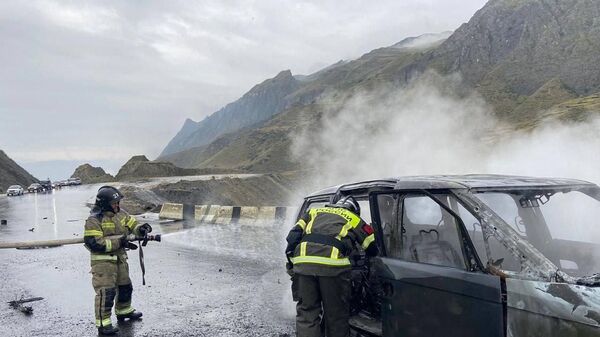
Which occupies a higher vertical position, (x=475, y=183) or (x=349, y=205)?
(x=475, y=183)

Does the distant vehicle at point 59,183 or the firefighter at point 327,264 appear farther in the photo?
the distant vehicle at point 59,183

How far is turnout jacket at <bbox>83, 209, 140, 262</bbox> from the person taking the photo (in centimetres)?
619

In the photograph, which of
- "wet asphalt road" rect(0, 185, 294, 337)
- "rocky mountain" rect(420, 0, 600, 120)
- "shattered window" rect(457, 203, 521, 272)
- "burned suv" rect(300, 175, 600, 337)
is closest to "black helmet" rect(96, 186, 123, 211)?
"wet asphalt road" rect(0, 185, 294, 337)

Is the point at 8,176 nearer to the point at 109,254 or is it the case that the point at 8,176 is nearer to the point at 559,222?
the point at 109,254

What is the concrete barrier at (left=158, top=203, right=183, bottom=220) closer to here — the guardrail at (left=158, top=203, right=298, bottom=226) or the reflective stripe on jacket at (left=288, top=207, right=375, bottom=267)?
the guardrail at (left=158, top=203, right=298, bottom=226)

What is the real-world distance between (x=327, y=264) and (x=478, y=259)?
1.19 meters

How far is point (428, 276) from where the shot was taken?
3.47 m

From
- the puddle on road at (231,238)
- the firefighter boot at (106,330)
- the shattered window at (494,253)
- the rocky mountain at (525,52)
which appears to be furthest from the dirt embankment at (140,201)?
the rocky mountain at (525,52)

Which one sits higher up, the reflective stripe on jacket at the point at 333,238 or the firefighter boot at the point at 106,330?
the reflective stripe on jacket at the point at 333,238

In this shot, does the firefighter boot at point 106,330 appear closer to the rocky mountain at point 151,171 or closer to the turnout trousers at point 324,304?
the turnout trousers at point 324,304

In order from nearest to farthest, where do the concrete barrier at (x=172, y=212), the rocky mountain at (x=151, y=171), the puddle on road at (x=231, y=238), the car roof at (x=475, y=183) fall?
the car roof at (x=475, y=183) < the puddle on road at (x=231, y=238) < the concrete barrier at (x=172, y=212) < the rocky mountain at (x=151, y=171)

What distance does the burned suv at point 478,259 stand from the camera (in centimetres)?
282

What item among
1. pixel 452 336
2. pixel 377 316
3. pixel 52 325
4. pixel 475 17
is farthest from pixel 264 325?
pixel 475 17

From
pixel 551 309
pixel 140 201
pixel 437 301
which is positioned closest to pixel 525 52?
pixel 140 201
